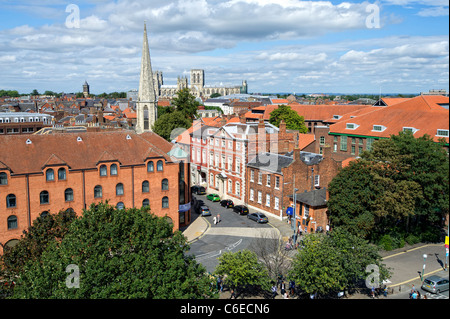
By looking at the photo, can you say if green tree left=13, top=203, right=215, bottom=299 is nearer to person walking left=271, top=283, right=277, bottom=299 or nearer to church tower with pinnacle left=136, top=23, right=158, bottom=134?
person walking left=271, top=283, right=277, bottom=299

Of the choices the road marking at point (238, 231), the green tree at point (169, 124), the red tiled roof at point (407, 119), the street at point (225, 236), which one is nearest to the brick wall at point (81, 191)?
the road marking at point (238, 231)

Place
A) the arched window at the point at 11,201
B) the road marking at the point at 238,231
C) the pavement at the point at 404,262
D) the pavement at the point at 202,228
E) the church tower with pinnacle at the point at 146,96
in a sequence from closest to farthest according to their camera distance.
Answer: the pavement at the point at 404,262, the arched window at the point at 11,201, the pavement at the point at 202,228, the road marking at the point at 238,231, the church tower with pinnacle at the point at 146,96

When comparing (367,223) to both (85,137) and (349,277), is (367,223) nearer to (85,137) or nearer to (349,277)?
(349,277)

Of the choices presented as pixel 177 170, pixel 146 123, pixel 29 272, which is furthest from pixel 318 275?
pixel 146 123

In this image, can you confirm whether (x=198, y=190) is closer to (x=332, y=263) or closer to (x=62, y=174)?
(x=62, y=174)

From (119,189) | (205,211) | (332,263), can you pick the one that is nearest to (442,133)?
(332,263)

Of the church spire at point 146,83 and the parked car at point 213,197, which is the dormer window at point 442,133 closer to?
the parked car at point 213,197

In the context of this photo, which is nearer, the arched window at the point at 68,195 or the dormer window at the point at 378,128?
the arched window at the point at 68,195
